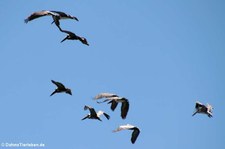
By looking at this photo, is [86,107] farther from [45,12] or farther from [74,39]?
[45,12]

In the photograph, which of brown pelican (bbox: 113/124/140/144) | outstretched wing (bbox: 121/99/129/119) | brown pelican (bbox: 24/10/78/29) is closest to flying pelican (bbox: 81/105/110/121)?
brown pelican (bbox: 113/124/140/144)

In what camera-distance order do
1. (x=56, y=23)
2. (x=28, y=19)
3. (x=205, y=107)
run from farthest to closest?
(x=205, y=107) → (x=56, y=23) → (x=28, y=19)

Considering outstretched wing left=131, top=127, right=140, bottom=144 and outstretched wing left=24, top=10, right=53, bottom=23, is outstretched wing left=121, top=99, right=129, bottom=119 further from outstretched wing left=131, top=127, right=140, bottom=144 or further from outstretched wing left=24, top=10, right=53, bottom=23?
outstretched wing left=24, top=10, right=53, bottom=23

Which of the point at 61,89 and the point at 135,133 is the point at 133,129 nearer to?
the point at 135,133

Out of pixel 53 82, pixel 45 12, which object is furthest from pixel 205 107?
pixel 45 12

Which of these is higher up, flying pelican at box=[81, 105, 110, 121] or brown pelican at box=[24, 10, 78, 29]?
brown pelican at box=[24, 10, 78, 29]

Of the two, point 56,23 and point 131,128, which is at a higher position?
point 56,23

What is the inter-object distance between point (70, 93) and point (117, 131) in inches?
201

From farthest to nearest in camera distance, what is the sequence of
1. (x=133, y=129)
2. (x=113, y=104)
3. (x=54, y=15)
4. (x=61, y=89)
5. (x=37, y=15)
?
1. (x=61, y=89)
2. (x=113, y=104)
3. (x=133, y=129)
4. (x=54, y=15)
5. (x=37, y=15)

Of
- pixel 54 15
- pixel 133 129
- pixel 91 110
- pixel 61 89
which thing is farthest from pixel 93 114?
pixel 54 15

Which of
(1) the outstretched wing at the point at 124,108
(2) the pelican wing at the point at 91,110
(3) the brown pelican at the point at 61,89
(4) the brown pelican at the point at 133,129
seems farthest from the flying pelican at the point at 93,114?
(1) the outstretched wing at the point at 124,108

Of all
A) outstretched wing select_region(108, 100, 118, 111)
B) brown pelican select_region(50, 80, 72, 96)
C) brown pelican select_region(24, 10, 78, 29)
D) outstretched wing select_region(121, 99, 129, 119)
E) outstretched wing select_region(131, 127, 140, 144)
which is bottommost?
outstretched wing select_region(131, 127, 140, 144)

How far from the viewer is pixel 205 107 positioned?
55.8m

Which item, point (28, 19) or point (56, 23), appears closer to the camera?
point (28, 19)
